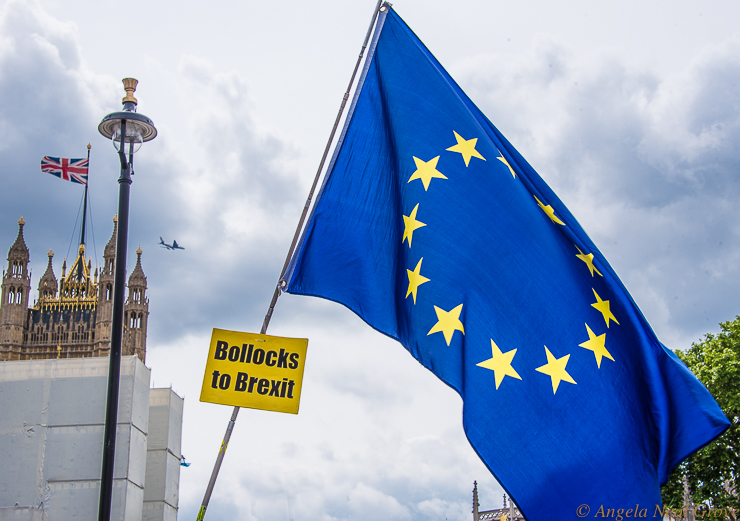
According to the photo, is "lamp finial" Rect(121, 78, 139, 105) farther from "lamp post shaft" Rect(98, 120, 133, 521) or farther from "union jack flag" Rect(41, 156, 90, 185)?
"union jack flag" Rect(41, 156, 90, 185)

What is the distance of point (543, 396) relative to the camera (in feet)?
22.3

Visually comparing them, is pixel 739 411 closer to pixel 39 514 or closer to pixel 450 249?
pixel 39 514

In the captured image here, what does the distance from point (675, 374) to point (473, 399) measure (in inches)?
67.8

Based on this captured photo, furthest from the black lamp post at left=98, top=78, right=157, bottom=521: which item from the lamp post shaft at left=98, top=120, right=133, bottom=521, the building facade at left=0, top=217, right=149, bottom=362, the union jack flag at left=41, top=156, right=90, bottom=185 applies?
the building facade at left=0, top=217, right=149, bottom=362

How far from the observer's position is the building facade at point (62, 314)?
322ft

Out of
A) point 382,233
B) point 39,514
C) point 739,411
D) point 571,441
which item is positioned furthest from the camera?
point 739,411

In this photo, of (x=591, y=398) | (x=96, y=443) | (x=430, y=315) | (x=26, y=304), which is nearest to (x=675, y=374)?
(x=591, y=398)

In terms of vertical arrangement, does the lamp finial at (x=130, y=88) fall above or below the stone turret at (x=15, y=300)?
below

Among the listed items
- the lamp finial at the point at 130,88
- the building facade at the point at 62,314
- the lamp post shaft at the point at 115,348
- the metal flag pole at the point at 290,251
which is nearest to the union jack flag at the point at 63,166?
the lamp finial at the point at 130,88

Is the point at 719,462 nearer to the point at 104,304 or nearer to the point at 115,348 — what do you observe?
the point at 115,348

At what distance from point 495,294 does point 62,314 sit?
103 metres

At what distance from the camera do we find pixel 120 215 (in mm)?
9141

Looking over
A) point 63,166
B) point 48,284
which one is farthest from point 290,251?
point 48,284

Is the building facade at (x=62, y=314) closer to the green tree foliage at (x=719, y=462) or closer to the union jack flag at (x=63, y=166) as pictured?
the union jack flag at (x=63, y=166)
